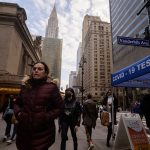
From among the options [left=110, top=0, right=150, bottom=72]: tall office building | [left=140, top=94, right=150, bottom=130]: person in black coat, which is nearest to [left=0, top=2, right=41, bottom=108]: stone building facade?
[left=140, top=94, right=150, bottom=130]: person in black coat

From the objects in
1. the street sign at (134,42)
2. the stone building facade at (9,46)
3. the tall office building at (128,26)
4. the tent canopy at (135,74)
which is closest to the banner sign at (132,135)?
the tent canopy at (135,74)

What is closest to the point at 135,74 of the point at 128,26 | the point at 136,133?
the point at 136,133

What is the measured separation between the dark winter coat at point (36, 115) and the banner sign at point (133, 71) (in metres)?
3.30

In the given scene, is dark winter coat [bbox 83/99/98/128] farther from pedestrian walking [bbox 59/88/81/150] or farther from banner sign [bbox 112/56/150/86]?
banner sign [bbox 112/56/150/86]

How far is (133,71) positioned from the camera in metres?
5.54

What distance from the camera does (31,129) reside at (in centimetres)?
220

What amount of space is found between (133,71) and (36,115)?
4144 millimetres

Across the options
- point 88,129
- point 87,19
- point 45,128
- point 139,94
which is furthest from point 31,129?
point 87,19

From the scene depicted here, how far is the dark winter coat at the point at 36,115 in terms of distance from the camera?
2211 millimetres

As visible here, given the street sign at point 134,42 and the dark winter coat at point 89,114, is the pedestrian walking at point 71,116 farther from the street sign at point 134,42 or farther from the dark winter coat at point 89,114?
the street sign at point 134,42

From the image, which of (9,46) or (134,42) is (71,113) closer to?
(134,42)

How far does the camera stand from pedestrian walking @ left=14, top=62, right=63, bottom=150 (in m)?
2.22

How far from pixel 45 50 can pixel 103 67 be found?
185ft

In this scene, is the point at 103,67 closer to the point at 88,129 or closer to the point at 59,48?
the point at 59,48
